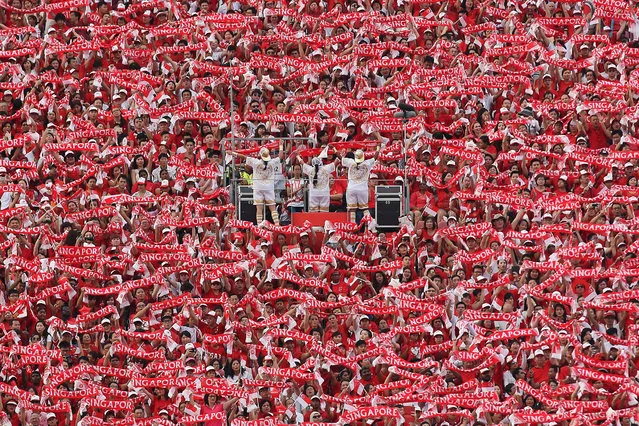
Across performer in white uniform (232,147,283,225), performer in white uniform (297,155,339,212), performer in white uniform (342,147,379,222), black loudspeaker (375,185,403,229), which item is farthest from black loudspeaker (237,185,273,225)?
black loudspeaker (375,185,403,229)

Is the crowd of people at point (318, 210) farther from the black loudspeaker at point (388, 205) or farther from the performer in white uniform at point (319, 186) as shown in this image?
the black loudspeaker at point (388, 205)

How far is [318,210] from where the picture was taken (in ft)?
92.5

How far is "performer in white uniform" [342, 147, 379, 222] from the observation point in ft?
91.7

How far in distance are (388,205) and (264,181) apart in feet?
5.07

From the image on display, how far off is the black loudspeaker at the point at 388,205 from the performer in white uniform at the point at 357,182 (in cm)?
26

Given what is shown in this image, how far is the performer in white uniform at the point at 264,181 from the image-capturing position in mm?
27844

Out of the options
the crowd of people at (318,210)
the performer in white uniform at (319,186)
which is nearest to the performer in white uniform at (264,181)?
the crowd of people at (318,210)

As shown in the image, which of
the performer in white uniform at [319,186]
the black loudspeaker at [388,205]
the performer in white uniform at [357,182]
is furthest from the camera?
the performer in white uniform at [319,186]

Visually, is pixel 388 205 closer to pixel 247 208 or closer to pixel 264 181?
pixel 264 181

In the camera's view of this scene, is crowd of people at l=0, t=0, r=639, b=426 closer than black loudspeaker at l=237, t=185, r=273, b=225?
Yes

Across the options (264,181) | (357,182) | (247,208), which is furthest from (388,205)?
(247,208)

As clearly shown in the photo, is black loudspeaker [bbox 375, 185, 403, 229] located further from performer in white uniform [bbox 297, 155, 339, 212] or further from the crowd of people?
performer in white uniform [bbox 297, 155, 339, 212]

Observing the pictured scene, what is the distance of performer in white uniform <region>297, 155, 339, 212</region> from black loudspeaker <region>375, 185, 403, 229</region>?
26.1 inches

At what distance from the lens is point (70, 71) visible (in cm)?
3050
